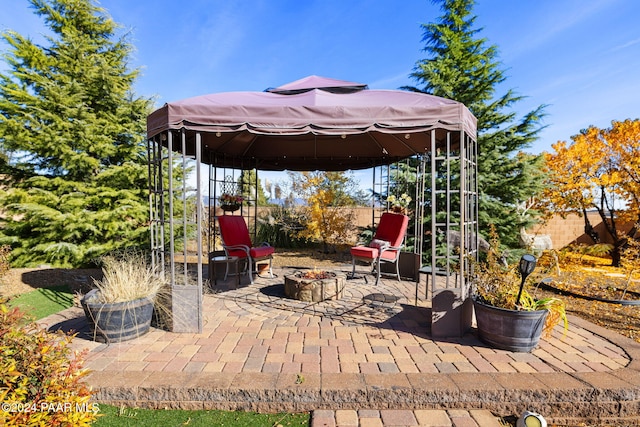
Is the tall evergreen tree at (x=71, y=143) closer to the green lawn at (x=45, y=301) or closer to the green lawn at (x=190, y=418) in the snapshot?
the green lawn at (x=45, y=301)

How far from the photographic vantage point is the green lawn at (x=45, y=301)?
3.82 meters

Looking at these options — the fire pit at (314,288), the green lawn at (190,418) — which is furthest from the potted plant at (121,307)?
the fire pit at (314,288)

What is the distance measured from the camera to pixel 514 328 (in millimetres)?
2668

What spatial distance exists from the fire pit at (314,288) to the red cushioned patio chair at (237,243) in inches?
41.4

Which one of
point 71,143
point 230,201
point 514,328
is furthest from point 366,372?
point 71,143

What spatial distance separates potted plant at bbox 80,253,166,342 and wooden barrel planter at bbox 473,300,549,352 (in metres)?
3.26

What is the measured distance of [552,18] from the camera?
5.04m

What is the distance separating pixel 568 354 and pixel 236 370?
112 inches

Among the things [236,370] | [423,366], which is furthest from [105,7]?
[423,366]

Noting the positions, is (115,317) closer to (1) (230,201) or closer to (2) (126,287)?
(2) (126,287)

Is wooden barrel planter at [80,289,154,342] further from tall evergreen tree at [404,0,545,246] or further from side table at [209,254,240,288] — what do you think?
tall evergreen tree at [404,0,545,246]

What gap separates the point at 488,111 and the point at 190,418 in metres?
8.40

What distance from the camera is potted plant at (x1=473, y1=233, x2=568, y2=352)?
2.64 metres

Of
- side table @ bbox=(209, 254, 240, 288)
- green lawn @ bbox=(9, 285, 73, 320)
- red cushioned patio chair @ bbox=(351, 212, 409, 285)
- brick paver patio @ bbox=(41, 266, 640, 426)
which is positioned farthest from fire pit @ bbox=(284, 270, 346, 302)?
green lawn @ bbox=(9, 285, 73, 320)
